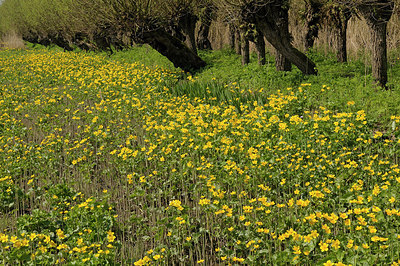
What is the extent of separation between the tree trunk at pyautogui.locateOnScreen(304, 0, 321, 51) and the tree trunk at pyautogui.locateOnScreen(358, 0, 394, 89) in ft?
14.9

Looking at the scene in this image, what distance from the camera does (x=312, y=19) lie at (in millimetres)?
13289

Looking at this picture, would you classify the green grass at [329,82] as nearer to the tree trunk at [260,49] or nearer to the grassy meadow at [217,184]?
the grassy meadow at [217,184]

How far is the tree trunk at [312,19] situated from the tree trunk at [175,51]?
12.3ft

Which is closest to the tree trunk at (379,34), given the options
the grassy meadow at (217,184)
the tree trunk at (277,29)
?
the grassy meadow at (217,184)

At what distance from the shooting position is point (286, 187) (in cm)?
478

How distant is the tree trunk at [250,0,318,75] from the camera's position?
393 inches

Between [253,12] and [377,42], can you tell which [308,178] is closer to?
[377,42]

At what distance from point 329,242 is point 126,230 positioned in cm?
237

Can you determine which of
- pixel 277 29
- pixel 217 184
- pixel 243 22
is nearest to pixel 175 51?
pixel 243 22

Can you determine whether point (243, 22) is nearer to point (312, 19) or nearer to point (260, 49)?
point (260, 49)

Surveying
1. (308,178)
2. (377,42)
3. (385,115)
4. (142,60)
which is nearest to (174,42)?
(142,60)

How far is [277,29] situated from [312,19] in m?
3.80

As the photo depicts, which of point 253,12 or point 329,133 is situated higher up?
point 253,12

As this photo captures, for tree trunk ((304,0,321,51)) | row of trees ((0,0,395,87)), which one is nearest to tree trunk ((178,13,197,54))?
row of trees ((0,0,395,87))
